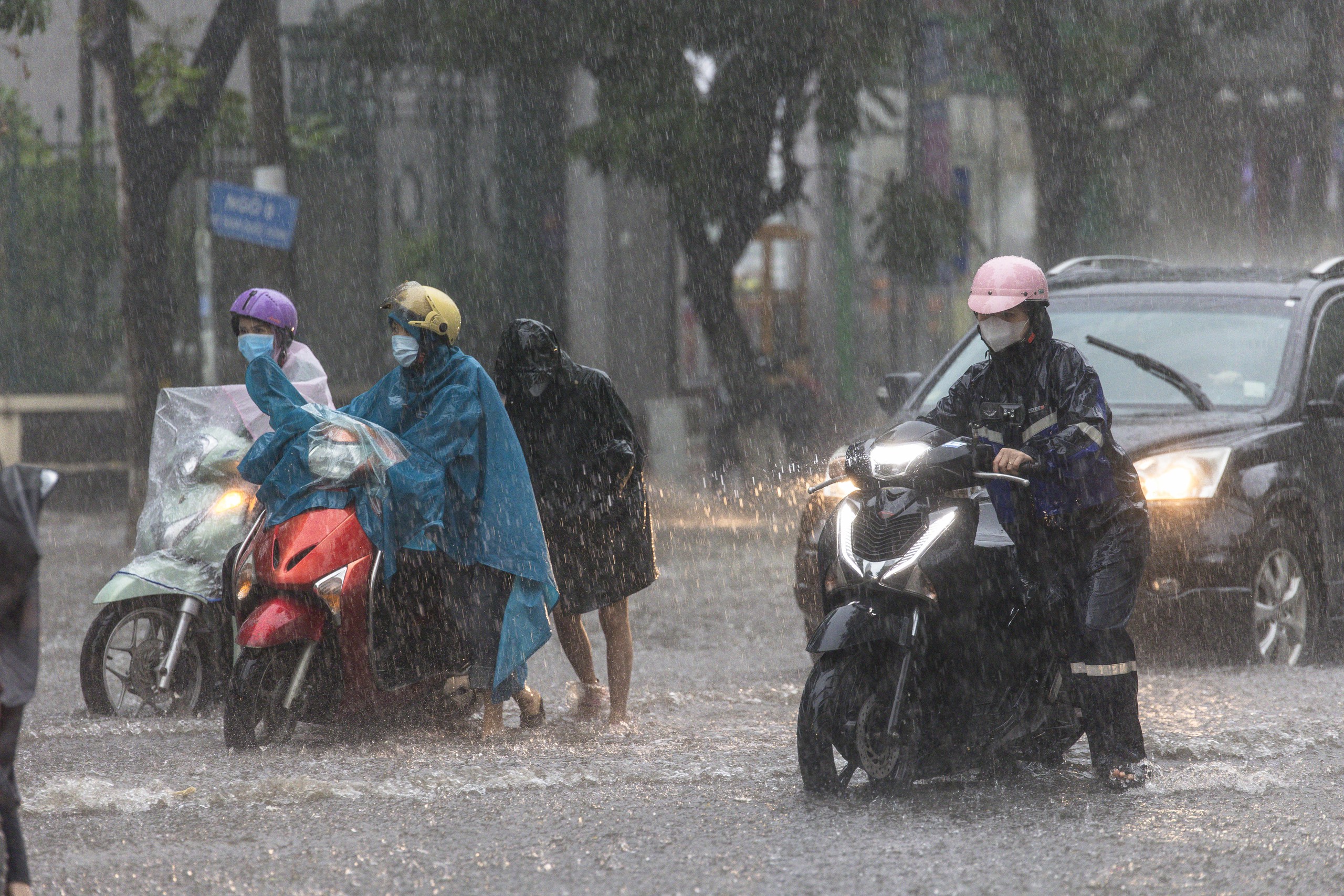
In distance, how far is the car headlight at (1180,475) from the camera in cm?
750

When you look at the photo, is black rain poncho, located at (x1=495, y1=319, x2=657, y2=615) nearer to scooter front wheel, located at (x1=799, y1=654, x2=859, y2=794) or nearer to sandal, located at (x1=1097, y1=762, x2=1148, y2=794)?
scooter front wheel, located at (x1=799, y1=654, x2=859, y2=794)

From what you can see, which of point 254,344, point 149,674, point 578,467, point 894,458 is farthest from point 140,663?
point 894,458

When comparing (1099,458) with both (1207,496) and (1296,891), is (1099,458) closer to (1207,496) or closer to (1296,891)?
(1296,891)

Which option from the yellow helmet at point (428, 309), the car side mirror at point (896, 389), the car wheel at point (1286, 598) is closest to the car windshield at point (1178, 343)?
the car side mirror at point (896, 389)

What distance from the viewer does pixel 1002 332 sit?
549 centimetres

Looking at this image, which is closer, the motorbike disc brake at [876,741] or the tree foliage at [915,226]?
the motorbike disc brake at [876,741]

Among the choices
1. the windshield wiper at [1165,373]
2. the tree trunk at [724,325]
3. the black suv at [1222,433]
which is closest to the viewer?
the black suv at [1222,433]

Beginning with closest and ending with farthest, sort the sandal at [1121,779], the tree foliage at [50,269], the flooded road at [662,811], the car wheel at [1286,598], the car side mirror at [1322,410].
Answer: the flooded road at [662,811] < the sandal at [1121,779] < the car wheel at [1286,598] < the car side mirror at [1322,410] < the tree foliage at [50,269]

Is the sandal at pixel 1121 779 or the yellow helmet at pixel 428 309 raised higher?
the yellow helmet at pixel 428 309

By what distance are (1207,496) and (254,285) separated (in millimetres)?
8791

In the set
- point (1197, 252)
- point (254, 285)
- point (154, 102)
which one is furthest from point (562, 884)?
point (1197, 252)

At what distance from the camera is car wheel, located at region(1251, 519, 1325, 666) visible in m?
7.72

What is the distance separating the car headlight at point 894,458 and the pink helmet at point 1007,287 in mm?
494

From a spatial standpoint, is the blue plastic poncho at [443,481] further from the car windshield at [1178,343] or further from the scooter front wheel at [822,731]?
the car windshield at [1178,343]
